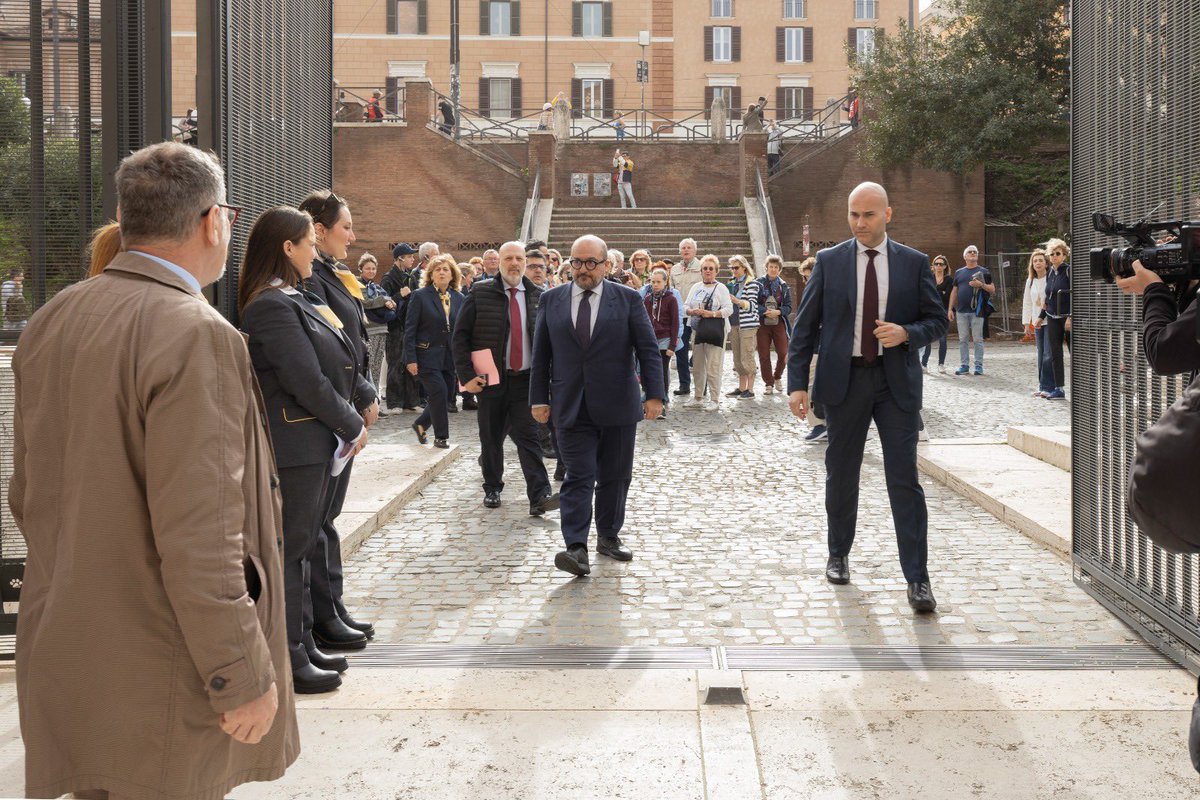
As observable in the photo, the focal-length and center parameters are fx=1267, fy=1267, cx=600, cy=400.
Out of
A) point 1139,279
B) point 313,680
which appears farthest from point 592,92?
point 1139,279

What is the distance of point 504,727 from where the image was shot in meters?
4.34

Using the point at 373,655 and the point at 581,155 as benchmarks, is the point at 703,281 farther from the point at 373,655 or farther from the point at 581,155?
the point at 581,155

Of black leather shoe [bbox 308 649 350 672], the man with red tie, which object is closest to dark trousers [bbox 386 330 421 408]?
the man with red tie

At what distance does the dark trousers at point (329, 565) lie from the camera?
17.4 feet

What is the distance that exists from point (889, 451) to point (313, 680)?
296cm

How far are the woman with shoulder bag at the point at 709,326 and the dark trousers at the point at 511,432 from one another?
657cm

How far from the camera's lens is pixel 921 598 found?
19.5ft

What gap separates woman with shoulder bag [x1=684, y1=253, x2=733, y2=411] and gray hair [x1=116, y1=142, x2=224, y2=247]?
1299 centimetres

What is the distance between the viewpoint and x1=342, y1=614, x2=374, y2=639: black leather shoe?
5.56m

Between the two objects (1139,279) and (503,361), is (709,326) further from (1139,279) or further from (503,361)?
(1139,279)

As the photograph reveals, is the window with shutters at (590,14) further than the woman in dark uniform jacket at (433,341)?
Yes

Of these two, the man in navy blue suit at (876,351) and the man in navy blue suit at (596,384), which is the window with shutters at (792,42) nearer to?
the man in navy blue suit at (596,384)

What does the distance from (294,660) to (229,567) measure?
2.47m

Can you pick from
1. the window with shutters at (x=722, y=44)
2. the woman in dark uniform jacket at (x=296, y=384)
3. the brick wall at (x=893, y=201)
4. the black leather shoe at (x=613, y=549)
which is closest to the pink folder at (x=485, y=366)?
the black leather shoe at (x=613, y=549)
